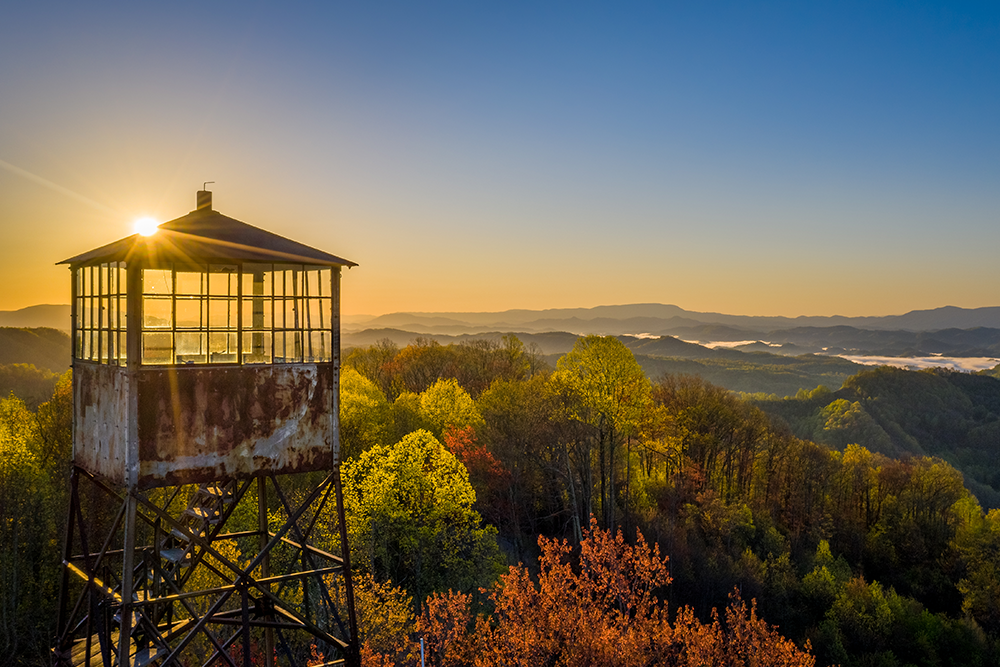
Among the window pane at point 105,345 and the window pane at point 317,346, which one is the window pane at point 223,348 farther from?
the window pane at point 105,345

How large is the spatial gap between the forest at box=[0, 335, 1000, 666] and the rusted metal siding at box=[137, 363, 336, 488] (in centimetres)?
1278

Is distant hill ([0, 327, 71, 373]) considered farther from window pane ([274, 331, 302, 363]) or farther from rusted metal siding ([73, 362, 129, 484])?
window pane ([274, 331, 302, 363])

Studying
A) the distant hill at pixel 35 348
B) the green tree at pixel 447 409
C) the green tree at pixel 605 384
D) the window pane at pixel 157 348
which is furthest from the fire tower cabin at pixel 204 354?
the distant hill at pixel 35 348

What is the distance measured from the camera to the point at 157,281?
41.4ft

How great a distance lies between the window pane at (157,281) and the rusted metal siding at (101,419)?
58.9 inches

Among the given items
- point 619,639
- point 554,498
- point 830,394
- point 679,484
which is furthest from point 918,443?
point 619,639

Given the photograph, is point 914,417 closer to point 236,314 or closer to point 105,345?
point 236,314

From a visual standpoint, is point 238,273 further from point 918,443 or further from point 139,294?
point 918,443

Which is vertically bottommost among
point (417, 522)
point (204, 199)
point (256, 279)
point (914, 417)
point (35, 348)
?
point (914, 417)

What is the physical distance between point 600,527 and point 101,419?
116ft

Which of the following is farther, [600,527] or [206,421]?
[600,527]

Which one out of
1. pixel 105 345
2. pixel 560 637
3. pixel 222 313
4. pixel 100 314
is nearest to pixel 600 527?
pixel 560 637

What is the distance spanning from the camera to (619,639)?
25.1 metres

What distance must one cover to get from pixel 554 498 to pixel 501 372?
21567 mm
